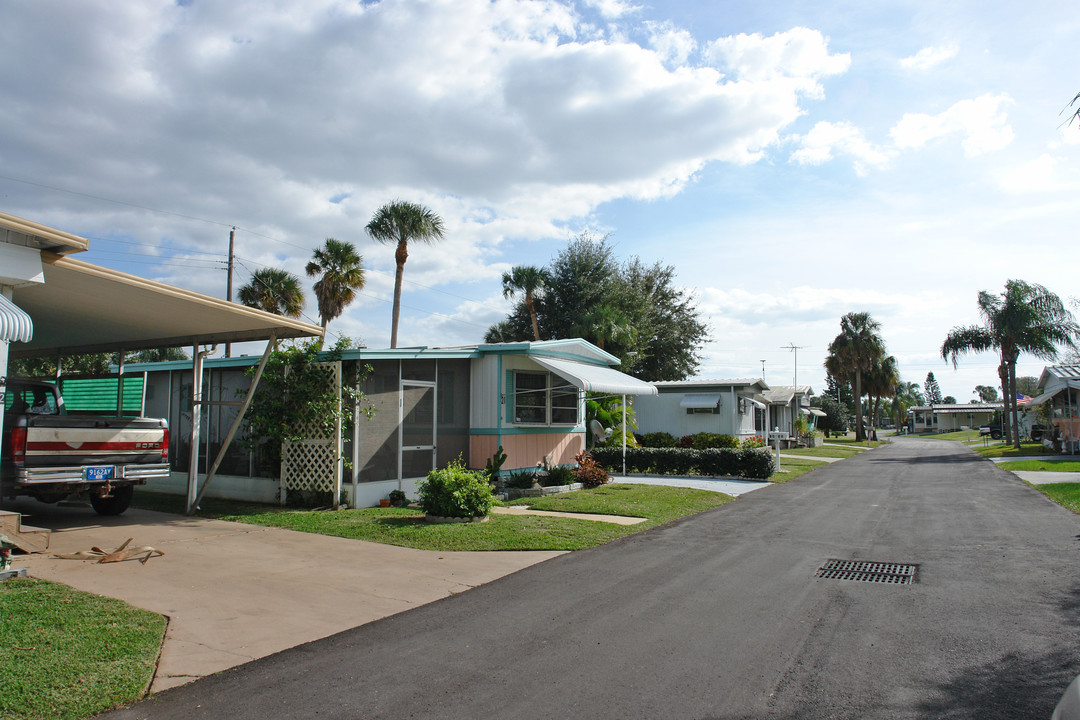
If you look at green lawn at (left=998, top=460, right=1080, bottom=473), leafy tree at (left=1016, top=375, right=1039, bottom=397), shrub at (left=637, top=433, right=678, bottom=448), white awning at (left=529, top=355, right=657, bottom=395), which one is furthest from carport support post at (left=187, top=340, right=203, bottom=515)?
leafy tree at (left=1016, top=375, right=1039, bottom=397)

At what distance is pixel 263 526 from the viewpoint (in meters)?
10.4

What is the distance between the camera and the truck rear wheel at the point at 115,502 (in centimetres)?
1103

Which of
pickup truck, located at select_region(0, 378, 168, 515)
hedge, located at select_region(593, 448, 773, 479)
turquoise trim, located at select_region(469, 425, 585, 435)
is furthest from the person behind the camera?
hedge, located at select_region(593, 448, 773, 479)

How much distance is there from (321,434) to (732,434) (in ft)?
66.3

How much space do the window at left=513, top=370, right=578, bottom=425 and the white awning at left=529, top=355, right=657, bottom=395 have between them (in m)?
0.51

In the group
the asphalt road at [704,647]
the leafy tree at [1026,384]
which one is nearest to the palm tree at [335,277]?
the asphalt road at [704,647]

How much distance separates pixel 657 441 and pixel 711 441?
202 centimetres

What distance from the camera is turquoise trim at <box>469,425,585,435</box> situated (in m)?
14.7

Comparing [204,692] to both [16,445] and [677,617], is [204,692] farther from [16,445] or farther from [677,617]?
[16,445]

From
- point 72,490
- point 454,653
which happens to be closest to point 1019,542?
point 454,653

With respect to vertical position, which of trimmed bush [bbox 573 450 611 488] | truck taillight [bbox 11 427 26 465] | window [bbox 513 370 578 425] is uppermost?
window [bbox 513 370 578 425]

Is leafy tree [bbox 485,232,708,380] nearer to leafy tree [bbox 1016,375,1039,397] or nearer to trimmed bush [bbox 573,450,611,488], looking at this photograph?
trimmed bush [bbox 573,450,611,488]

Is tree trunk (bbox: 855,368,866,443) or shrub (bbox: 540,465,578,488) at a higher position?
tree trunk (bbox: 855,368,866,443)

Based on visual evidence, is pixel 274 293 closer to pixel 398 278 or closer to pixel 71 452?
pixel 398 278
